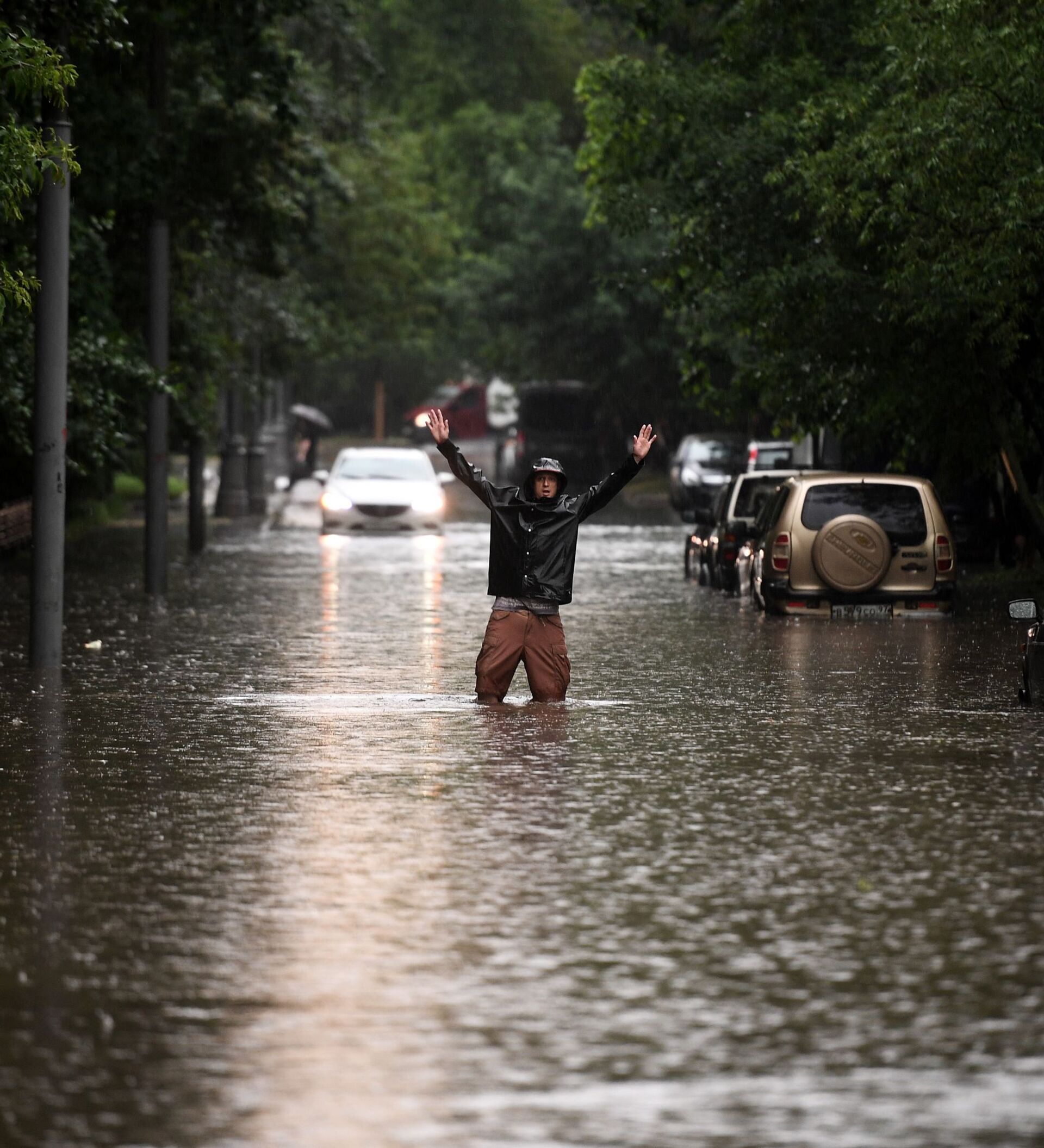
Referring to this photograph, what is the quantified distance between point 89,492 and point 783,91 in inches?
697

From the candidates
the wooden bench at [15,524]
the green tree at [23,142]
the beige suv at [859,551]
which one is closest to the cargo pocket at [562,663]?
the green tree at [23,142]

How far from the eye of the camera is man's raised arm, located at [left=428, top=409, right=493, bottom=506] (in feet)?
51.6

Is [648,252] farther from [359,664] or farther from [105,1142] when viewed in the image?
[105,1142]

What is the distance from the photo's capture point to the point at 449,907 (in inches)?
341

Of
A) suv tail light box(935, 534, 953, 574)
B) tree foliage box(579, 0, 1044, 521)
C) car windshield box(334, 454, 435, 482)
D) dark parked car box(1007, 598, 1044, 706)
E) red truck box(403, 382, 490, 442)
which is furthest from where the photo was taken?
red truck box(403, 382, 490, 442)

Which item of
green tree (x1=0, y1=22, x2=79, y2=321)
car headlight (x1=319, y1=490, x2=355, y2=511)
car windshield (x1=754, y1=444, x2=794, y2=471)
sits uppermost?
green tree (x1=0, y1=22, x2=79, y2=321)

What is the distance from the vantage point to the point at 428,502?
40625 millimetres

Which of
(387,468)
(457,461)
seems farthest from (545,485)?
(387,468)

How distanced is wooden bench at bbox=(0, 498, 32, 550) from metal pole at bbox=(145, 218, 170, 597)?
18.4 ft

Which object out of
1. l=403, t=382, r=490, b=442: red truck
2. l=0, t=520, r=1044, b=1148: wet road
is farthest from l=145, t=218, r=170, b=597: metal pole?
l=403, t=382, r=490, b=442: red truck

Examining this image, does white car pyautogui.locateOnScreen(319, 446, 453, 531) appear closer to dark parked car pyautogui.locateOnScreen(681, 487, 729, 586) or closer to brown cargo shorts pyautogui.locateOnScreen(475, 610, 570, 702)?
dark parked car pyautogui.locateOnScreen(681, 487, 729, 586)

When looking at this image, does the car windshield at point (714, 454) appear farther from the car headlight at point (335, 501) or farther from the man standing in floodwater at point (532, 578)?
the man standing in floodwater at point (532, 578)

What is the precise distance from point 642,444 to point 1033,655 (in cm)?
268

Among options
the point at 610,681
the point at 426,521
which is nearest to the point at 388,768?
the point at 610,681
